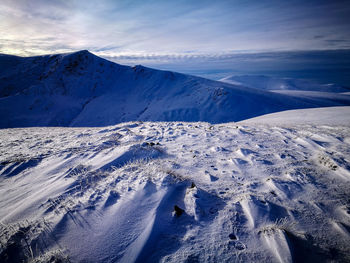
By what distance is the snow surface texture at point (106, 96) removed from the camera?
34438mm

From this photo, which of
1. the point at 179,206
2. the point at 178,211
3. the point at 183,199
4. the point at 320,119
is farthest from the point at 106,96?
the point at 178,211

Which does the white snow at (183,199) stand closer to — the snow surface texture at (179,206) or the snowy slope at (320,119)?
the snow surface texture at (179,206)

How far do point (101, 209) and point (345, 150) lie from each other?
21.0ft

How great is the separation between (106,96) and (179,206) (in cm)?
4679

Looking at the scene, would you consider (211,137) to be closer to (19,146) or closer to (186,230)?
(186,230)

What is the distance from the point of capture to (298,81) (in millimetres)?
198875

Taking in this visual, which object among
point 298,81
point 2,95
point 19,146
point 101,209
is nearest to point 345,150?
point 101,209

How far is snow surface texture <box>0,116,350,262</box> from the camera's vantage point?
6.17 ft

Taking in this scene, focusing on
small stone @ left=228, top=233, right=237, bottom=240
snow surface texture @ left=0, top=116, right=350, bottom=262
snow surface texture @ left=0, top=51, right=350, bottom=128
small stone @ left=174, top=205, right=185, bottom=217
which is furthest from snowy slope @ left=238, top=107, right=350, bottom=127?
snow surface texture @ left=0, top=51, right=350, bottom=128

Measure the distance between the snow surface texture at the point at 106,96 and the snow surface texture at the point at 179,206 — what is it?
92.1 ft

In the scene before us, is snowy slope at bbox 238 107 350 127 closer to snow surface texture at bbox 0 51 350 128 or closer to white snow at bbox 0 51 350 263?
white snow at bbox 0 51 350 263

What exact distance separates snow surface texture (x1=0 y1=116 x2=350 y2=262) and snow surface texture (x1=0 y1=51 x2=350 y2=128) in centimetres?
2807

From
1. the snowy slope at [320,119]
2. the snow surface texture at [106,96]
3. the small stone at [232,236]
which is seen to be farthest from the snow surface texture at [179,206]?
the snow surface texture at [106,96]

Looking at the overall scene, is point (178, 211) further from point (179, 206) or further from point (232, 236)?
point (232, 236)
